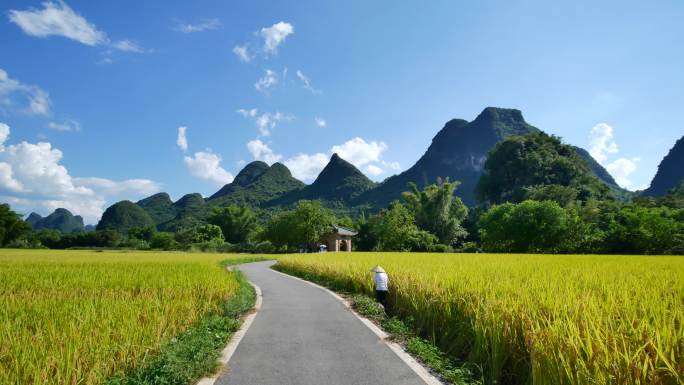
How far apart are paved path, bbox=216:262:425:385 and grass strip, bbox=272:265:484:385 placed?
390mm

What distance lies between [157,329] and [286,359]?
6.94 feet

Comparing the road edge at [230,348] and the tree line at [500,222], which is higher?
the tree line at [500,222]

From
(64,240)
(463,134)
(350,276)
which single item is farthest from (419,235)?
(463,134)

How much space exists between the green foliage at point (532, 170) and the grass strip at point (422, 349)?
63719 millimetres

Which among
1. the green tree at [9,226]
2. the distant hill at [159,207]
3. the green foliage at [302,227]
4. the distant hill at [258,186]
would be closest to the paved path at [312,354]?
the green foliage at [302,227]

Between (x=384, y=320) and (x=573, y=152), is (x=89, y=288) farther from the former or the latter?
(x=573, y=152)

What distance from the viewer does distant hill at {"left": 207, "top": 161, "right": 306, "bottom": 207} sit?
15212 cm

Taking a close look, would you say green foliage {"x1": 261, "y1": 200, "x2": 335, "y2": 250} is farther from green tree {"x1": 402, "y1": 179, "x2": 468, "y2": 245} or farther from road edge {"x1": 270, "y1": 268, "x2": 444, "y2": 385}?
road edge {"x1": 270, "y1": 268, "x2": 444, "y2": 385}

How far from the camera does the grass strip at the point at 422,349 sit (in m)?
4.89

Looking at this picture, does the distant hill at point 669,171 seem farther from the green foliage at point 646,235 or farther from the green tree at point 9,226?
the green tree at point 9,226

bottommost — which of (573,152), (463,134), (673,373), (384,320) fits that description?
(384,320)

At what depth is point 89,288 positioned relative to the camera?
36.1ft

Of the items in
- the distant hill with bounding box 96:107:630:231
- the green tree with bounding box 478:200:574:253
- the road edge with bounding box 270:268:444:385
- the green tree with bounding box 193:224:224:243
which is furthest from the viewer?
the distant hill with bounding box 96:107:630:231

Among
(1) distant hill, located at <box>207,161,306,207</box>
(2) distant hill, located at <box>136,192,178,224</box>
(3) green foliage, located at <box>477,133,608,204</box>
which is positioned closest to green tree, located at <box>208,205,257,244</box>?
(1) distant hill, located at <box>207,161,306,207</box>
